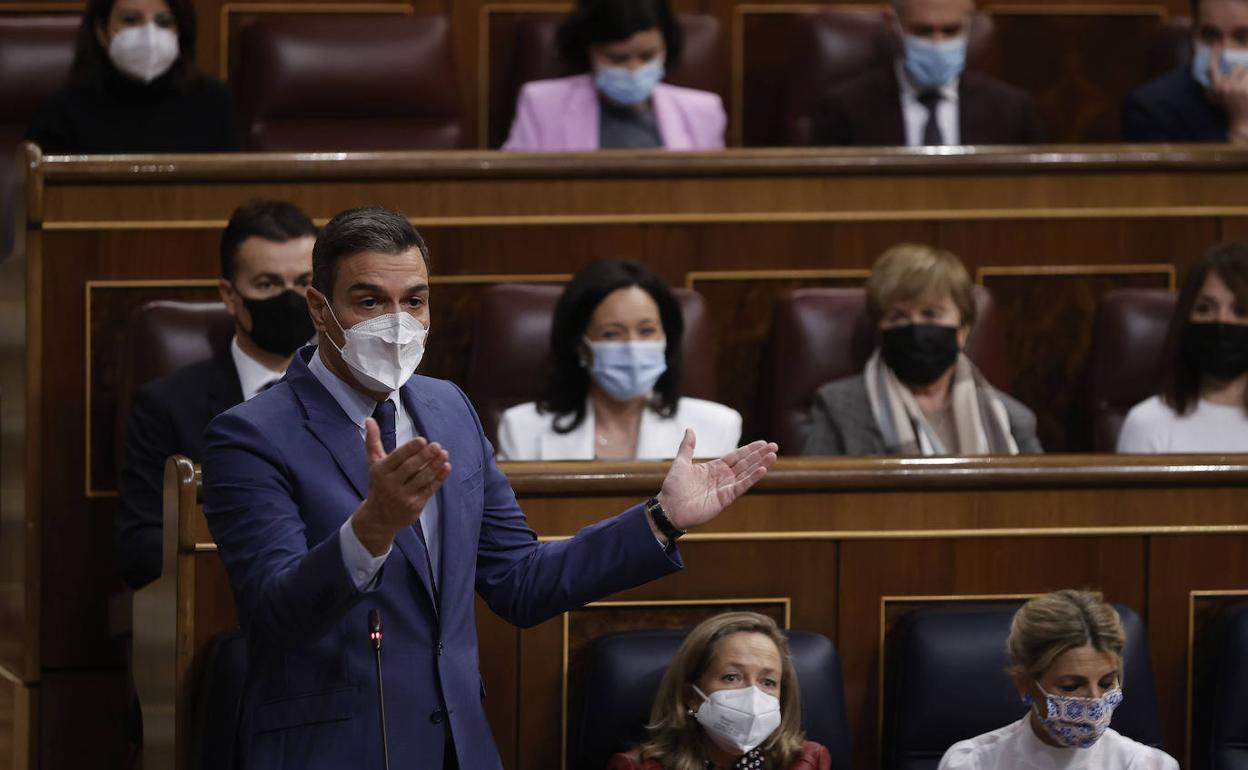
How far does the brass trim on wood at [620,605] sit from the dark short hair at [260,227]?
36cm

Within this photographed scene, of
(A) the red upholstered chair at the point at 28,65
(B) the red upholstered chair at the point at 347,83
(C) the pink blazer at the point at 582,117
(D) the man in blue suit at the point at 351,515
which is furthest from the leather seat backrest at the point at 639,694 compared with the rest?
(A) the red upholstered chair at the point at 28,65

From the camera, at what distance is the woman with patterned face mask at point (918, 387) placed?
147cm

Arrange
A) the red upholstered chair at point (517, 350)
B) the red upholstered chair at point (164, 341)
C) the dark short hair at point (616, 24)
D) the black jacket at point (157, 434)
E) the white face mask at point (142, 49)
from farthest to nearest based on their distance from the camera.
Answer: the dark short hair at point (616, 24)
the white face mask at point (142, 49)
the red upholstered chair at point (517, 350)
the red upholstered chair at point (164, 341)
the black jacket at point (157, 434)

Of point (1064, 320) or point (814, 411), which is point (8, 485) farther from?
point (1064, 320)

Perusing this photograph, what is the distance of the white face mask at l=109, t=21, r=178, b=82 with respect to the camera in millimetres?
1663

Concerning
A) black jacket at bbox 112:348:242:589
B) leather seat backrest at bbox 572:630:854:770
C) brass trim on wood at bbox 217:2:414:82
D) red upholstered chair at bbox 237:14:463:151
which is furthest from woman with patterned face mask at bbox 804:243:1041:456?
brass trim on wood at bbox 217:2:414:82

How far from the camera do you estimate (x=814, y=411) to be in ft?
4.90

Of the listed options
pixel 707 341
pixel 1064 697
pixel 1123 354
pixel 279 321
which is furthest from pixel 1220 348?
pixel 279 321

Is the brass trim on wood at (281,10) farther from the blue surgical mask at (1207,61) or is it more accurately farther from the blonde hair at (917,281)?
the blue surgical mask at (1207,61)

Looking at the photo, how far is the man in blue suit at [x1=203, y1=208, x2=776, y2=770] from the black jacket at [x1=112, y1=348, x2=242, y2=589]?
44cm

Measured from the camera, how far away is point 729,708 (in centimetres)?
107

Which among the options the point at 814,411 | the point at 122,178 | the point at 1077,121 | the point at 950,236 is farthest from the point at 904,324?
the point at 1077,121

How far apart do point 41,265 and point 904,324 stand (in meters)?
0.66

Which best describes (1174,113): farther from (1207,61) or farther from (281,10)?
(281,10)
